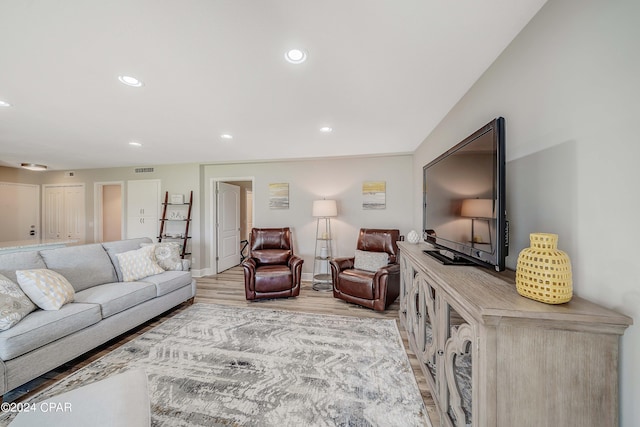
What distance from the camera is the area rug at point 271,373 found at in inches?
56.9

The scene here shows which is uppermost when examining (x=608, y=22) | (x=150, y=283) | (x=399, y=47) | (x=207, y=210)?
(x=399, y=47)

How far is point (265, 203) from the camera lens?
452cm

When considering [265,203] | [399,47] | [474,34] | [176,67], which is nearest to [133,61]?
[176,67]

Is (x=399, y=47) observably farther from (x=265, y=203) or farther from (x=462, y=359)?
(x=265, y=203)

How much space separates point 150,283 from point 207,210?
7.54ft

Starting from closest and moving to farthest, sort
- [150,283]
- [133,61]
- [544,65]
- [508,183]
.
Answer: [544,65], [508,183], [133,61], [150,283]

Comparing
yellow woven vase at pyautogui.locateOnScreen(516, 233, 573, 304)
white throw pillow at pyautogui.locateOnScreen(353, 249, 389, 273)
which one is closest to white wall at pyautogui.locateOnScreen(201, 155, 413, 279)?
white throw pillow at pyautogui.locateOnScreen(353, 249, 389, 273)

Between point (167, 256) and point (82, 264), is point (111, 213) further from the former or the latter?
point (82, 264)

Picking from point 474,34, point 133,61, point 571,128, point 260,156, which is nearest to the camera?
point 571,128

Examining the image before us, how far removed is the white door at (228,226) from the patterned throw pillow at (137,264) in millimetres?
1915

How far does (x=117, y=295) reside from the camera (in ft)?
7.27

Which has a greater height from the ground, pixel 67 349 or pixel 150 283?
pixel 150 283

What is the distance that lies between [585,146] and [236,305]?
352 cm

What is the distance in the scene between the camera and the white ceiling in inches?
45.9
